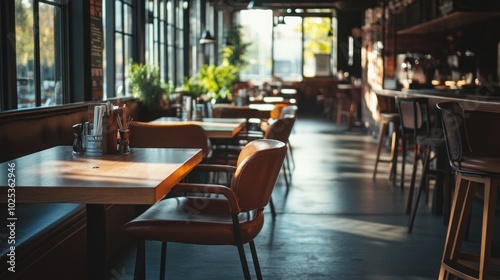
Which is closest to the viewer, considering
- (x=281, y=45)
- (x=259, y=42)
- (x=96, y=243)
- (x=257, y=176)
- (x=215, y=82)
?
(x=96, y=243)

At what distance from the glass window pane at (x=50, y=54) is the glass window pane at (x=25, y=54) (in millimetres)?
262

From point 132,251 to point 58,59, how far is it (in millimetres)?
2148

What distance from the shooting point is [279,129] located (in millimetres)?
5133

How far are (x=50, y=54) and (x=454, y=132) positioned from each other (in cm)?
359

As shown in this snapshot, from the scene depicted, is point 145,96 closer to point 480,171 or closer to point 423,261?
point 423,261

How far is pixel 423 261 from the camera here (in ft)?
14.5

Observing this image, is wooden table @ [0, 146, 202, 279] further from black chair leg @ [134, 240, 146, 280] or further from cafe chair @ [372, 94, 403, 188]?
cafe chair @ [372, 94, 403, 188]

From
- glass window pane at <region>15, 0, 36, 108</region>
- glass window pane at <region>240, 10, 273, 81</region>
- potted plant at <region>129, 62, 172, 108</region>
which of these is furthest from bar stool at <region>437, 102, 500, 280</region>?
glass window pane at <region>240, 10, 273, 81</region>

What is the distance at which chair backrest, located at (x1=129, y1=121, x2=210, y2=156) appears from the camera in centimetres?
459

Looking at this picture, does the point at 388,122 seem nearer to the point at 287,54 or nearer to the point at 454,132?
the point at 454,132

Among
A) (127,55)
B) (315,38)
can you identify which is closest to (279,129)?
(127,55)

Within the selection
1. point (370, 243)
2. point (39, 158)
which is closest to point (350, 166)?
point (370, 243)

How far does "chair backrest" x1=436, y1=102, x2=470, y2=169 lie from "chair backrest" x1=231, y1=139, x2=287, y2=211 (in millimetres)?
867

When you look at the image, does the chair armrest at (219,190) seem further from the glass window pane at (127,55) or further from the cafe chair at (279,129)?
the glass window pane at (127,55)
